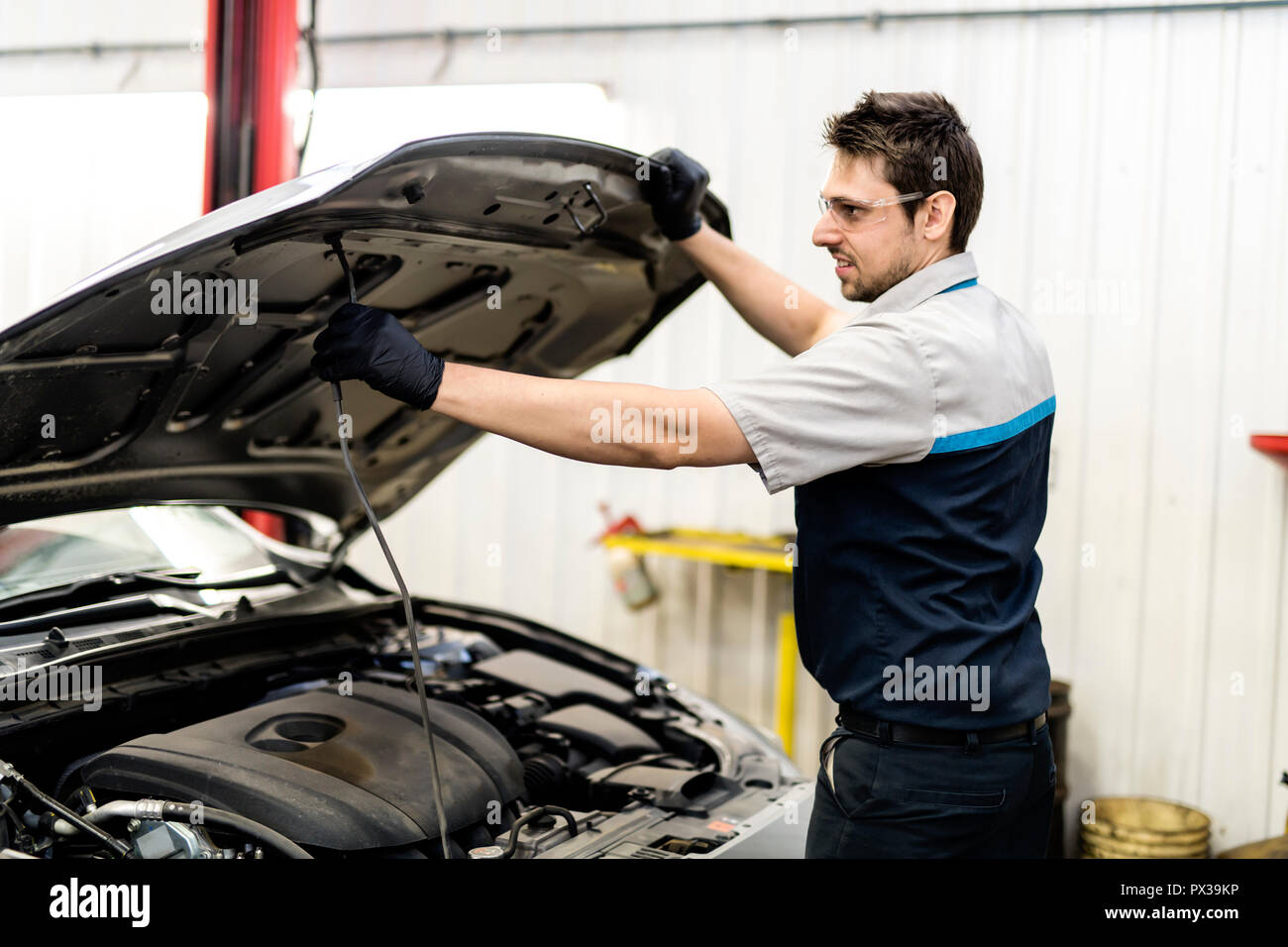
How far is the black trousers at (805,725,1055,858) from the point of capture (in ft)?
5.89

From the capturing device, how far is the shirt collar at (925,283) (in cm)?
195

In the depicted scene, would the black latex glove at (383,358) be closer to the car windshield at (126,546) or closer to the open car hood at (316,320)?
the open car hood at (316,320)

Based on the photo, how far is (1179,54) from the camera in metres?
4.18

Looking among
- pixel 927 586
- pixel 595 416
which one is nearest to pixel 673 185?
pixel 595 416

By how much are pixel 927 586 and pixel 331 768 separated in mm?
1060

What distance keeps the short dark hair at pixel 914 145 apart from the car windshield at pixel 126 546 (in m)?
1.65

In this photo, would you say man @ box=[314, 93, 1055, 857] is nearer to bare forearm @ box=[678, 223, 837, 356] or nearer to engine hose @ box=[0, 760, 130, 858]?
bare forearm @ box=[678, 223, 837, 356]

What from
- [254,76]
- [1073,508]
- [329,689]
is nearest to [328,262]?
[329,689]

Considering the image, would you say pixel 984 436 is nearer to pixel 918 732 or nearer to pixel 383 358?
pixel 918 732

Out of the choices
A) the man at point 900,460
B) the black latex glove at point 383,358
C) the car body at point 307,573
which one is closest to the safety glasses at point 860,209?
the man at point 900,460

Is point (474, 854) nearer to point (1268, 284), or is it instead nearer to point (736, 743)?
point (736, 743)

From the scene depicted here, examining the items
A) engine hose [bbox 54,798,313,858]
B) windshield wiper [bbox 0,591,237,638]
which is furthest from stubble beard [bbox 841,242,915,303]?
windshield wiper [bbox 0,591,237,638]

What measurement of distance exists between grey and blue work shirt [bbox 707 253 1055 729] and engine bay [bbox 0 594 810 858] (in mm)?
508
